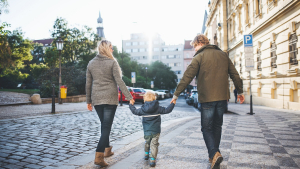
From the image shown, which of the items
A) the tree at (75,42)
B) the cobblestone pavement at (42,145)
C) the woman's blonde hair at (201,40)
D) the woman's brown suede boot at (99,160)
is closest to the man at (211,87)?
the woman's blonde hair at (201,40)

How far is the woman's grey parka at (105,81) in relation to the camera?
12.5 ft

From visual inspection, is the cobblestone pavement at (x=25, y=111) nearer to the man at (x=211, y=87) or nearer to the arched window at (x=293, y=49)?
the man at (x=211, y=87)

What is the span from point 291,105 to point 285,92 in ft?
3.16

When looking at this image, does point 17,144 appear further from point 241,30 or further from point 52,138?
point 241,30

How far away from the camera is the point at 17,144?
5125 mm

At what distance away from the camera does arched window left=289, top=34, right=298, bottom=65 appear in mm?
12639

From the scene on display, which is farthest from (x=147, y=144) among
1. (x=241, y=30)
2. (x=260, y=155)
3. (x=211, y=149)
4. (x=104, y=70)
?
(x=241, y=30)

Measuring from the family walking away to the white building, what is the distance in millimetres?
94871

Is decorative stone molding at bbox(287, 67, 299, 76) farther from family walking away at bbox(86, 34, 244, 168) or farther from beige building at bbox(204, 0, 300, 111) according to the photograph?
family walking away at bbox(86, 34, 244, 168)

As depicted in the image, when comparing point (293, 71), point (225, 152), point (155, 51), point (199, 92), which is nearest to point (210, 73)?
point (199, 92)

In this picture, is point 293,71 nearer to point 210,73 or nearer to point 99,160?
point 210,73

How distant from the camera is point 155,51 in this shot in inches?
4013

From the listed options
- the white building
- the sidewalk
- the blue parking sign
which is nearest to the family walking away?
the sidewalk

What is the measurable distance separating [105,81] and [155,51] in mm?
99042
